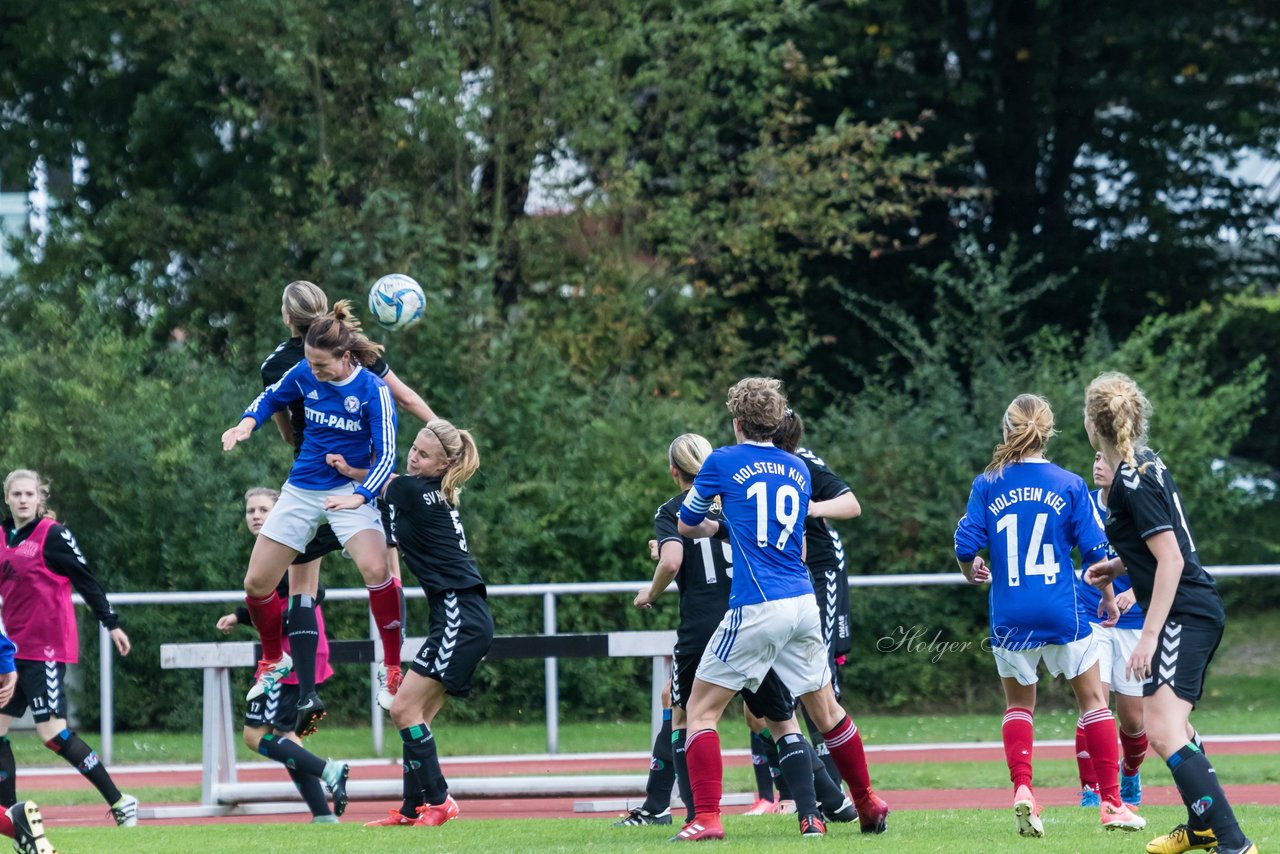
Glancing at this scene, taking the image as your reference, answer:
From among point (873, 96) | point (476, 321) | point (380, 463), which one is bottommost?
point (380, 463)

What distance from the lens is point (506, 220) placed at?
20.0m

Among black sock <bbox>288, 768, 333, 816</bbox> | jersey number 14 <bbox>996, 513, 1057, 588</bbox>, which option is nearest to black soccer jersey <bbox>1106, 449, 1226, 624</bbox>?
jersey number 14 <bbox>996, 513, 1057, 588</bbox>

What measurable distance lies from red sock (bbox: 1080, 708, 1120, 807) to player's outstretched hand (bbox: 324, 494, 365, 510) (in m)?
3.80

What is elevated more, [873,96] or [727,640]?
[873,96]

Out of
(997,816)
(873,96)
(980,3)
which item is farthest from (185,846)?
(980,3)

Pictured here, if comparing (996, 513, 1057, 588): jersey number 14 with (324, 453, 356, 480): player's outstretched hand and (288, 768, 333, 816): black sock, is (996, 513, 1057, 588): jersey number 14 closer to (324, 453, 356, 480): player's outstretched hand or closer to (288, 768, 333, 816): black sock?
→ (324, 453, 356, 480): player's outstretched hand

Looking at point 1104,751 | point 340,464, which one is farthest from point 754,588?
point 340,464

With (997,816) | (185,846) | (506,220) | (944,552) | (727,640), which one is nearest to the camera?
(727,640)

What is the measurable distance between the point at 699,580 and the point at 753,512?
1159mm

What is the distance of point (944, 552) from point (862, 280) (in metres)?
6.67

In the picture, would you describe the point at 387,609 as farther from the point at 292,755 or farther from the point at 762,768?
the point at 762,768

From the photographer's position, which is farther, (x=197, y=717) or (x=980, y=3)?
(x=980, y=3)

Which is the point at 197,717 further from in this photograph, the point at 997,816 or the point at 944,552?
the point at 997,816

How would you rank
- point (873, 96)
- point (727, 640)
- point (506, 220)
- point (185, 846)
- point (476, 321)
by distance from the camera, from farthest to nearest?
point (873, 96), point (506, 220), point (476, 321), point (185, 846), point (727, 640)
